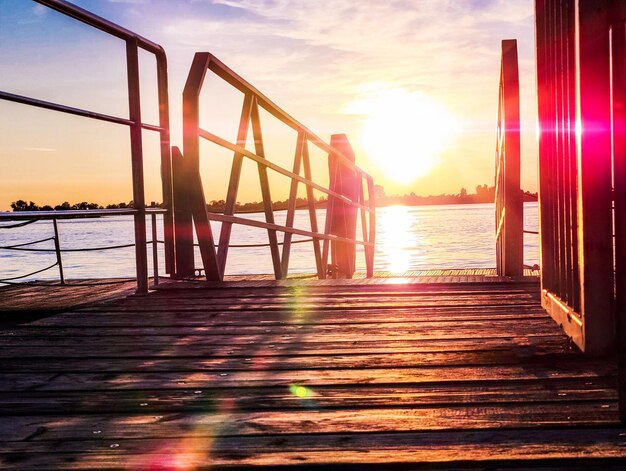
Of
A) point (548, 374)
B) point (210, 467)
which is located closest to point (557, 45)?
point (548, 374)

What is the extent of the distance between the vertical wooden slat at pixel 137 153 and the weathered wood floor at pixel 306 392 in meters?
0.65

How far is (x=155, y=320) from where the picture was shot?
3219mm

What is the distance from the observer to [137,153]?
3.94 m

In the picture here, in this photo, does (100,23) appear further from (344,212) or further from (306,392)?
(344,212)

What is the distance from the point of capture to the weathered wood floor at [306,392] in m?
1.51

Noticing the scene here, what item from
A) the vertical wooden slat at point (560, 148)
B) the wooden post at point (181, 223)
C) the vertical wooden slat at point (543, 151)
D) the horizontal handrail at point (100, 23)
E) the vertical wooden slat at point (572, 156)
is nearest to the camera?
the vertical wooden slat at point (572, 156)

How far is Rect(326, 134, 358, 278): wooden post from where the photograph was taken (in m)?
8.06

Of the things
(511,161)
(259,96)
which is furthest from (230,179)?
(511,161)

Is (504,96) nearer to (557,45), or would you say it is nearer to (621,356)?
(557,45)

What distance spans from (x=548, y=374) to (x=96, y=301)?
8.38 ft

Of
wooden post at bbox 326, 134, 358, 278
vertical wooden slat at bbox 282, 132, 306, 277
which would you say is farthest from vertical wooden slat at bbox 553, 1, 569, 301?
wooden post at bbox 326, 134, 358, 278

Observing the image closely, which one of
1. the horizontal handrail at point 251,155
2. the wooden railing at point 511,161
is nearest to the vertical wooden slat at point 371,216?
the horizontal handrail at point 251,155

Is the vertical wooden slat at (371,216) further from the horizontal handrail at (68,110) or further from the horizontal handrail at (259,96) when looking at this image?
the horizontal handrail at (68,110)

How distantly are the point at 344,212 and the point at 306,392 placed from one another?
245 inches
